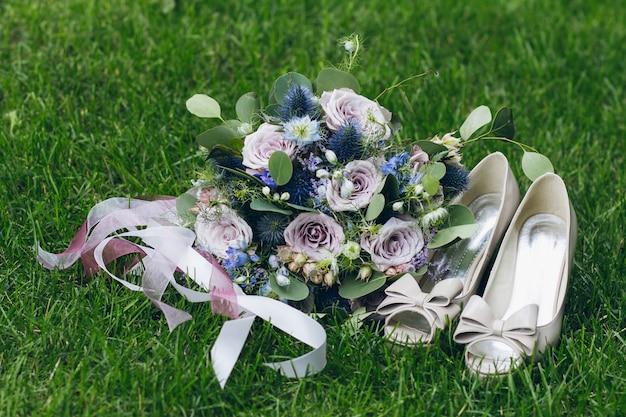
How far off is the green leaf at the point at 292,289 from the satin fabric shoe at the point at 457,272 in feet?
0.65

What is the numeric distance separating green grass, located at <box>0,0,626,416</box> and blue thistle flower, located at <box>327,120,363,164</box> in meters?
0.35

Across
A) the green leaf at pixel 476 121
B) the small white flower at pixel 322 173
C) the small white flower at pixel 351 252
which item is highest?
the small white flower at pixel 322 173

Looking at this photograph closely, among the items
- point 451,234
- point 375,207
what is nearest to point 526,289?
point 451,234

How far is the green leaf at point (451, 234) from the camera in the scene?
7.14 ft

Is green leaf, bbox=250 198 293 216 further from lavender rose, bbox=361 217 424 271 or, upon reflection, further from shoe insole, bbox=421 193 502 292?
shoe insole, bbox=421 193 502 292

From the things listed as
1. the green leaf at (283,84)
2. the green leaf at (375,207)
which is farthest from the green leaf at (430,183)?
the green leaf at (283,84)

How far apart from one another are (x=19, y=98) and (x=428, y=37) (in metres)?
1.80

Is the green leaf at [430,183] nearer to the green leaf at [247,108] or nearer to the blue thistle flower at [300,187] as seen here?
the blue thistle flower at [300,187]

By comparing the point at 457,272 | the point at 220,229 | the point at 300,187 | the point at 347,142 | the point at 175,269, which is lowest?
the point at 457,272

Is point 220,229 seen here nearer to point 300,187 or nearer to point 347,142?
point 300,187

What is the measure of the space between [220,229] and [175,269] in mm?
168

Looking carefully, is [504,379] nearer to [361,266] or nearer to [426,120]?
[361,266]

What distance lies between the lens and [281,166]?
2.12 m

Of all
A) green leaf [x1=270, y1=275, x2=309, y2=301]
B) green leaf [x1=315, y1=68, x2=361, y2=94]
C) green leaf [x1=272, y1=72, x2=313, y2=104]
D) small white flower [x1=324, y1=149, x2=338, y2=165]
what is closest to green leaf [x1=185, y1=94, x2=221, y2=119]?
green leaf [x1=272, y1=72, x2=313, y2=104]
